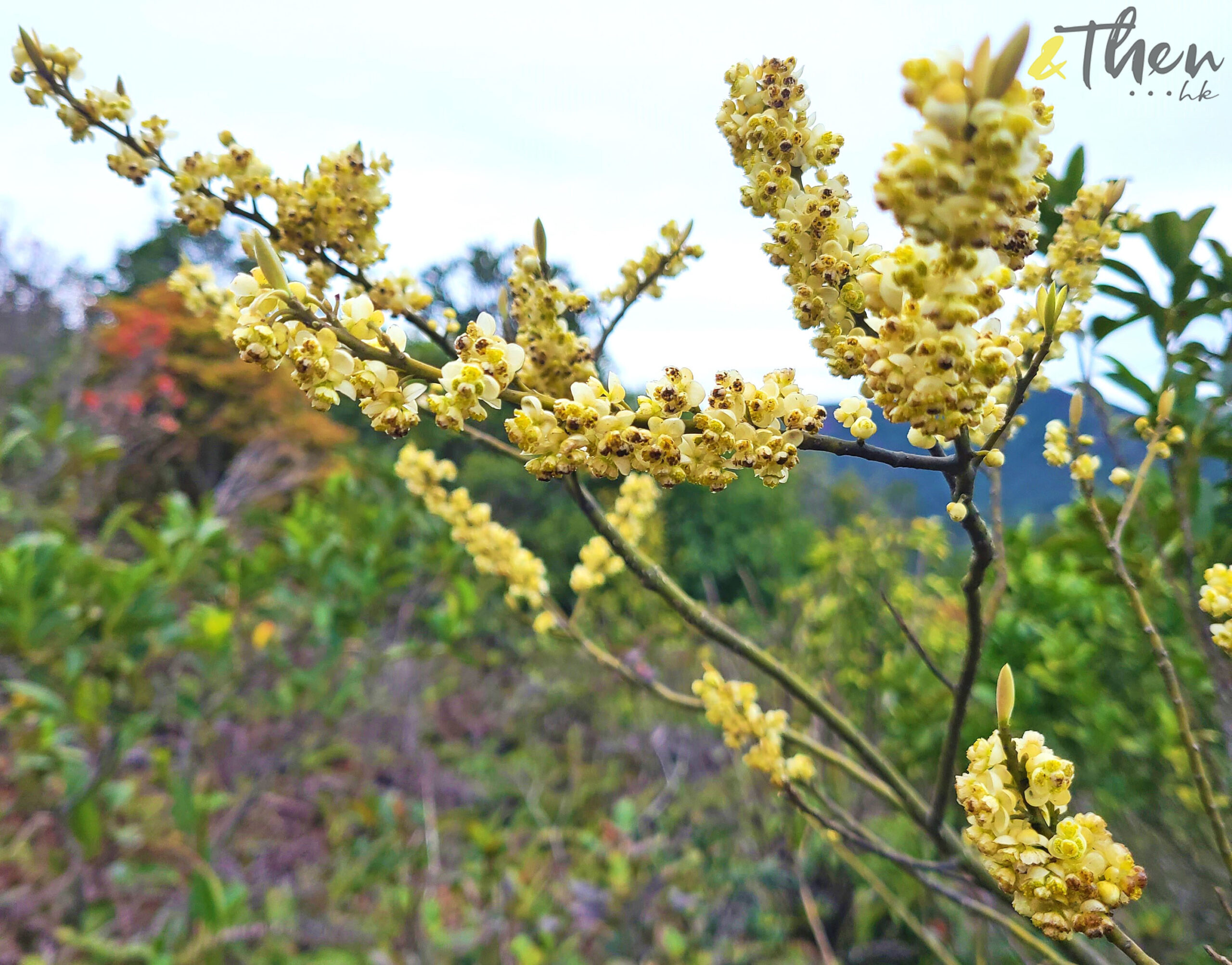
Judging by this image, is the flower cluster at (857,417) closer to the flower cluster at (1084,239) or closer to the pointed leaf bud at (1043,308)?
the pointed leaf bud at (1043,308)

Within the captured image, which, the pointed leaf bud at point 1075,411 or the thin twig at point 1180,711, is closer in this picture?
the thin twig at point 1180,711

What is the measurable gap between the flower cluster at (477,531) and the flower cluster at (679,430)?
0.71 m

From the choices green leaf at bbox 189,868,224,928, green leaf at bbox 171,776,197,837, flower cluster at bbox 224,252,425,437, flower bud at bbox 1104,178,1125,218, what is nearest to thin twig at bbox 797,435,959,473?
flower cluster at bbox 224,252,425,437

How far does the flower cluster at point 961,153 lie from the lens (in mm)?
336

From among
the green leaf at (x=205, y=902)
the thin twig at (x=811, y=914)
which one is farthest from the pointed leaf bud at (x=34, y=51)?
the green leaf at (x=205, y=902)

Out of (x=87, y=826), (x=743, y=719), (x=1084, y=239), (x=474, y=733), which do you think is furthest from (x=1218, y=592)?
(x=474, y=733)

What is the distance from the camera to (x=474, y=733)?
391 cm

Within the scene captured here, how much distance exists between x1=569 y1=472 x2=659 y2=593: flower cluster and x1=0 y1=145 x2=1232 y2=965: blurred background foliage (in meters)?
0.17

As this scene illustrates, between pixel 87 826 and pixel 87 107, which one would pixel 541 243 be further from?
pixel 87 826

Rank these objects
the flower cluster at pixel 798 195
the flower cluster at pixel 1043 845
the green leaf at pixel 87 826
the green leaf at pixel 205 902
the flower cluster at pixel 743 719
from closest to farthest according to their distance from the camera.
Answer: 1. the flower cluster at pixel 1043 845
2. the flower cluster at pixel 798 195
3. the flower cluster at pixel 743 719
4. the green leaf at pixel 205 902
5. the green leaf at pixel 87 826

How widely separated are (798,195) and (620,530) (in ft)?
2.71

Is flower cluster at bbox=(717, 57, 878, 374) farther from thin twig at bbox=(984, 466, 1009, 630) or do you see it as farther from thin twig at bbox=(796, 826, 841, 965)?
thin twig at bbox=(796, 826, 841, 965)

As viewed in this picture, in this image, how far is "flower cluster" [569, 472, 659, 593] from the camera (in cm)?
136

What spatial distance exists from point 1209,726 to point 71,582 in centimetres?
318
